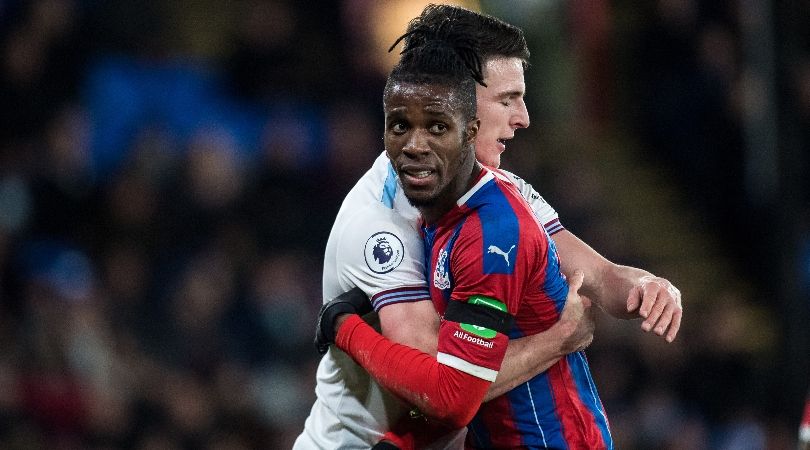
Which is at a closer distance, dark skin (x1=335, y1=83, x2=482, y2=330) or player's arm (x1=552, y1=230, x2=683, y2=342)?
dark skin (x1=335, y1=83, x2=482, y2=330)

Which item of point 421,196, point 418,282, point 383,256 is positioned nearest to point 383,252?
point 383,256

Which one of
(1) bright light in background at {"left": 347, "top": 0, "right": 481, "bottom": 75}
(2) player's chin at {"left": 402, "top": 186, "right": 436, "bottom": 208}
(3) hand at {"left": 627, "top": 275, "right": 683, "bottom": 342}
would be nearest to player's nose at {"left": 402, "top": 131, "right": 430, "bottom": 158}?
(2) player's chin at {"left": 402, "top": 186, "right": 436, "bottom": 208}

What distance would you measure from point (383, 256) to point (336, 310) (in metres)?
0.21

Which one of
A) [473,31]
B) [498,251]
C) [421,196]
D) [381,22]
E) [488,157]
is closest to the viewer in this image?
[498,251]

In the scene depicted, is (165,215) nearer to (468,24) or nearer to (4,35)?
(4,35)

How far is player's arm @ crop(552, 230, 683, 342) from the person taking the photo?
141 inches

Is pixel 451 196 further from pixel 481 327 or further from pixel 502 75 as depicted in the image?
pixel 502 75

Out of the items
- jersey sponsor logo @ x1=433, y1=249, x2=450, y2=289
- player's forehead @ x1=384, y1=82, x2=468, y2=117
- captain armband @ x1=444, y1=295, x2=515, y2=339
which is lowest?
captain armband @ x1=444, y1=295, x2=515, y2=339

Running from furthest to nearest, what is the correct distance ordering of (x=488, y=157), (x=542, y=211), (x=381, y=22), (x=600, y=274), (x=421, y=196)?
(x=381, y=22), (x=542, y=211), (x=600, y=274), (x=488, y=157), (x=421, y=196)

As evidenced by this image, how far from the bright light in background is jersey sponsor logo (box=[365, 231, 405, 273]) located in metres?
5.21

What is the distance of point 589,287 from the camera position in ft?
13.1

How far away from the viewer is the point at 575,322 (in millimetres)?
3586

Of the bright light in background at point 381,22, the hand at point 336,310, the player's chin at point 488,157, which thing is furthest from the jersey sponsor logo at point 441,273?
the bright light in background at point 381,22

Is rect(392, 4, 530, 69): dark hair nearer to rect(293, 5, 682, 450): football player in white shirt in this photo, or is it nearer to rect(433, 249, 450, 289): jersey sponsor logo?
rect(293, 5, 682, 450): football player in white shirt
